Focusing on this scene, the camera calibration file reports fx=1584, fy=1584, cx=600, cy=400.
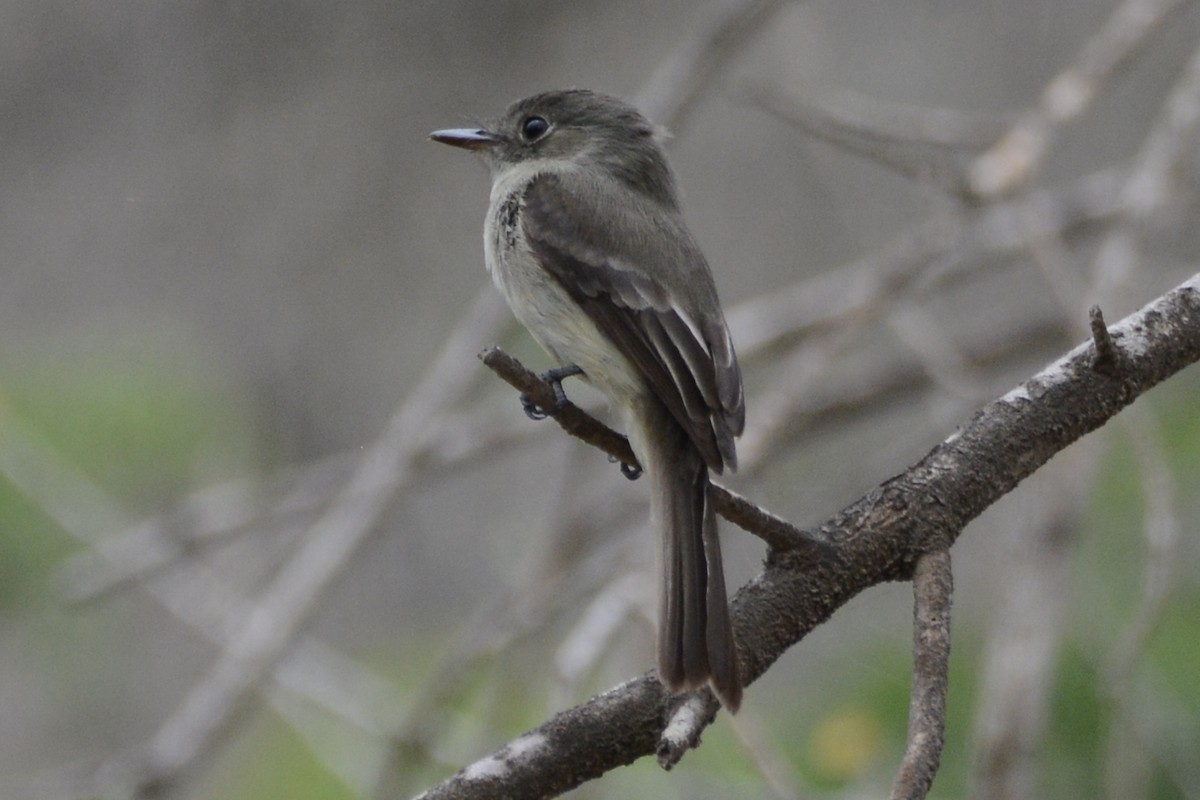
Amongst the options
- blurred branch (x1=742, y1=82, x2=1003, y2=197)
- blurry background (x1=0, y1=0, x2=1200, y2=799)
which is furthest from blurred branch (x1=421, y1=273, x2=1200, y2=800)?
blurred branch (x1=742, y1=82, x2=1003, y2=197)

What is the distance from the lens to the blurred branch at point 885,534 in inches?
80.4

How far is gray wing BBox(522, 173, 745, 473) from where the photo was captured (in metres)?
2.87

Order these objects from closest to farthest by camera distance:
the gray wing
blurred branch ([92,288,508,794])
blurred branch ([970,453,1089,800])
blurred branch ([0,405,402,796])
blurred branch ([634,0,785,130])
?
the gray wing → blurred branch ([970,453,1089,800]) → blurred branch ([92,288,508,794]) → blurred branch ([0,405,402,796]) → blurred branch ([634,0,785,130])

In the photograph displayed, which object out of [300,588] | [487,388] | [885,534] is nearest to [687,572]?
[885,534]

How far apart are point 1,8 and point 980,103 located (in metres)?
4.66

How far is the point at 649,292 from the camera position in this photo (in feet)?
10.4

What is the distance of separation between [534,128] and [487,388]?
262 cm

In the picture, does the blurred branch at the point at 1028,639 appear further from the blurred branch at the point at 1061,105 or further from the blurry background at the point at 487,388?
the blurred branch at the point at 1061,105

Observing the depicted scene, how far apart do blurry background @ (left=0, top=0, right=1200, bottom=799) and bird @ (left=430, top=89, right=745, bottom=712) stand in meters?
0.49

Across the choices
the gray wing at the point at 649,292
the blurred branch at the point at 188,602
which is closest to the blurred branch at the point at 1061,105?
the gray wing at the point at 649,292

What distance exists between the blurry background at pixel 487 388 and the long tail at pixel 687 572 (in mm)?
587

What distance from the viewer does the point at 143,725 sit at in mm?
6633

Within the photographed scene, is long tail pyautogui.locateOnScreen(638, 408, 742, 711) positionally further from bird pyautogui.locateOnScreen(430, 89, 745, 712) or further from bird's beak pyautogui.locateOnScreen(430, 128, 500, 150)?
bird's beak pyautogui.locateOnScreen(430, 128, 500, 150)

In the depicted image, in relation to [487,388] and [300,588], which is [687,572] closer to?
[300,588]
